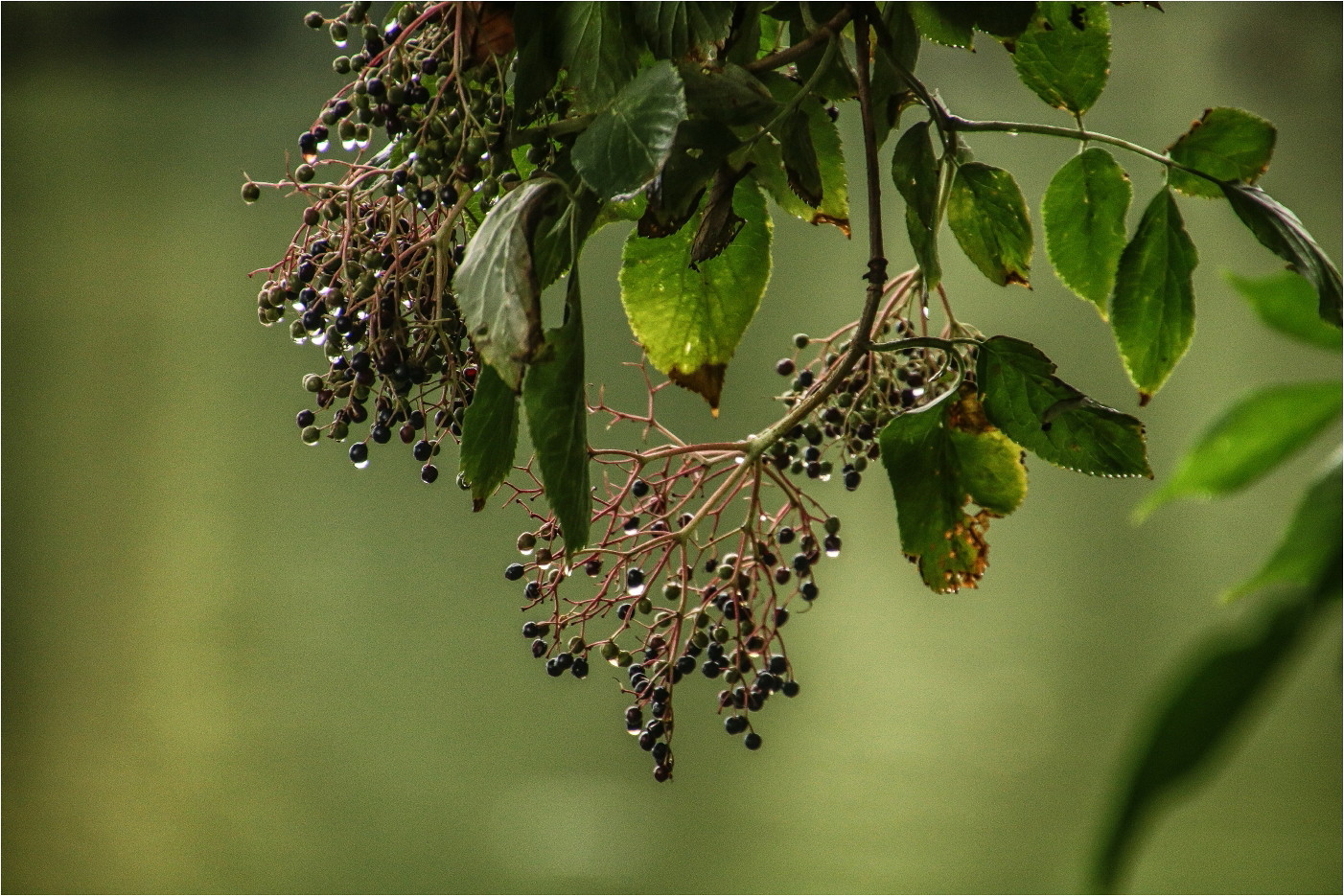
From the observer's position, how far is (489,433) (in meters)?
0.32

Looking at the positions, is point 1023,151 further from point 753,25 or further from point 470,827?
point 753,25

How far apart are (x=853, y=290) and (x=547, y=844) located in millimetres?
1276

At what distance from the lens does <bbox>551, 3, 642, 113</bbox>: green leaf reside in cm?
31

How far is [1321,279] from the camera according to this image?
0.34 m

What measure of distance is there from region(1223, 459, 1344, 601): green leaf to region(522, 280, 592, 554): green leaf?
180mm

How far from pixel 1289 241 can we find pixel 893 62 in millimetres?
138

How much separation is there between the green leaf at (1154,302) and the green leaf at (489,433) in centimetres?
22

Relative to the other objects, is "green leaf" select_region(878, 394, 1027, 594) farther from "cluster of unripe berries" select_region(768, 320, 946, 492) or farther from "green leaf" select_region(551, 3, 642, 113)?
"green leaf" select_region(551, 3, 642, 113)

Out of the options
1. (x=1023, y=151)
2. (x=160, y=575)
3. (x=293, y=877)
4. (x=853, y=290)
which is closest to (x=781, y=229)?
(x=853, y=290)

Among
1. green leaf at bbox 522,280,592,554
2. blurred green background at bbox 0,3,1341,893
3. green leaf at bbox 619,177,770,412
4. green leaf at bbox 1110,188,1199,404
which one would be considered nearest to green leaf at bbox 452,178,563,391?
green leaf at bbox 522,280,592,554

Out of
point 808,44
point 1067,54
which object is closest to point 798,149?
point 808,44

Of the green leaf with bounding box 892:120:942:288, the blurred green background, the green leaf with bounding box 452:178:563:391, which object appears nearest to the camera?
the green leaf with bounding box 452:178:563:391

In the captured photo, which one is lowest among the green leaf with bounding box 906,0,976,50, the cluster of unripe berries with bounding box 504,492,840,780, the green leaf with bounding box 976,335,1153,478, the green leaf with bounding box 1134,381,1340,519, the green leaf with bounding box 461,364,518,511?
the cluster of unripe berries with bounding box 504,492,840,780

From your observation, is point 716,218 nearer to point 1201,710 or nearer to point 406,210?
point 406,210
